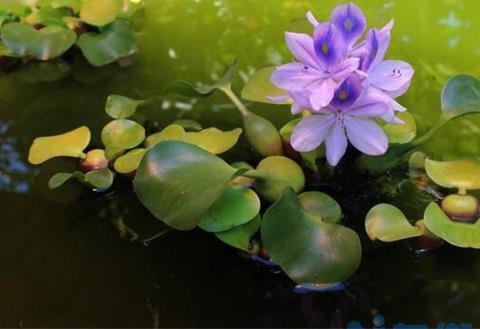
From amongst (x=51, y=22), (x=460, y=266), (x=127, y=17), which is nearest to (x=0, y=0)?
(x=51, y=22)

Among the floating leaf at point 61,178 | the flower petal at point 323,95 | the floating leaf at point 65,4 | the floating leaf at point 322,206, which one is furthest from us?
the floating leaf at point 65,4

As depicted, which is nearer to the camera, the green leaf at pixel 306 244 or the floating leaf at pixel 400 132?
the green leaf at pixel 306 244

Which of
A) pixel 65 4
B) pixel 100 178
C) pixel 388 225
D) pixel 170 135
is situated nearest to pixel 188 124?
pixel 170 135

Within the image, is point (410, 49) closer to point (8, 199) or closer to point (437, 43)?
point (437, 43)

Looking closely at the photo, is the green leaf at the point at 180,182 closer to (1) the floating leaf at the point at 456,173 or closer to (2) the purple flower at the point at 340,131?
(2) the purple flower at the point at 340,131

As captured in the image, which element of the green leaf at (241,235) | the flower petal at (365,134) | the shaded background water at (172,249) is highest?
the flower petal at (365,134)

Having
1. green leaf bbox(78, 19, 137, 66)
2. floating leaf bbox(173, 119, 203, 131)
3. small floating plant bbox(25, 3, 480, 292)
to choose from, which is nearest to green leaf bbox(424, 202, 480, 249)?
small floating plant bbox(25, 3, 480, 292)

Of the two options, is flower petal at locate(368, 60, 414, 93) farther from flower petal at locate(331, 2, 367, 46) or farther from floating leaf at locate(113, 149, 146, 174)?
floating leaf at locate(113, 149, 146, 174)

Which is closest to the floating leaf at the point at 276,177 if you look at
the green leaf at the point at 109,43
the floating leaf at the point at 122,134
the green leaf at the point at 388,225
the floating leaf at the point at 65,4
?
the green leaf at the point at 388,225

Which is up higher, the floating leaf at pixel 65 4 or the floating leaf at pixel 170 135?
the floating leaf at pixel 170 135
